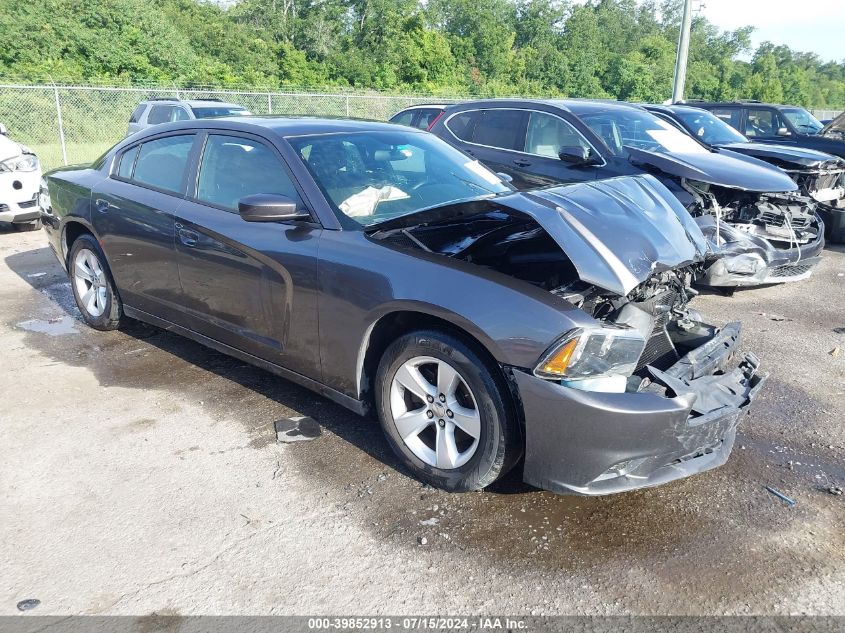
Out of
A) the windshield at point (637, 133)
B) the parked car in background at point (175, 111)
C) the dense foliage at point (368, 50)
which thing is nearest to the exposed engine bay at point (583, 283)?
the windshield at point (637, 133)

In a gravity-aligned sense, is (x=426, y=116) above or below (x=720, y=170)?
above

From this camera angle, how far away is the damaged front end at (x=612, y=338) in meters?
2.73

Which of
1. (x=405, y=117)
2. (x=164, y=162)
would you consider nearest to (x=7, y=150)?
(x=405, y=117)

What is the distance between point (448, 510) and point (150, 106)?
1433cm

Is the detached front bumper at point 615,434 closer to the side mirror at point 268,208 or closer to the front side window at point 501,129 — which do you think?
the side mirror at point 268,208

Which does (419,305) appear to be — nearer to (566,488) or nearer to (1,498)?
(566,488)

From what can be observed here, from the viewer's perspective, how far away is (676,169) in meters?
6.63

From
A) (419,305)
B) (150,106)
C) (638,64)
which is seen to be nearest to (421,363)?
(419,305)

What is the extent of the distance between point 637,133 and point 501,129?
154 centimetres

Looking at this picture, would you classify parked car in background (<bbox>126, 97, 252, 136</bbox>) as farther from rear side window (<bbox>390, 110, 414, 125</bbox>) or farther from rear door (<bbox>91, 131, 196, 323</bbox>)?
rear door (<bbox>91, 131, 196, 323</bbox>)

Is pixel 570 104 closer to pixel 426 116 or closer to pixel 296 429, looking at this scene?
pixel 426 116

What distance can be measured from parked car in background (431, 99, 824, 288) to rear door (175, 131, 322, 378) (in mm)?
3565

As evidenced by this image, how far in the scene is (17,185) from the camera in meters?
8.84

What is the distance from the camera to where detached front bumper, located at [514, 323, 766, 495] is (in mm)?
2699
